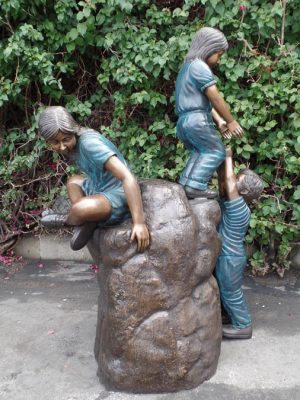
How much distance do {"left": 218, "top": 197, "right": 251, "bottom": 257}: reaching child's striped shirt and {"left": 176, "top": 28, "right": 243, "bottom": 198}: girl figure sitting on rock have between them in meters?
0.21

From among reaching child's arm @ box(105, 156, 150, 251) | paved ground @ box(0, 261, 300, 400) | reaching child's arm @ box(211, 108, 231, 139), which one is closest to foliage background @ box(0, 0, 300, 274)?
paved ground @ box(0, 261, 300, 400)

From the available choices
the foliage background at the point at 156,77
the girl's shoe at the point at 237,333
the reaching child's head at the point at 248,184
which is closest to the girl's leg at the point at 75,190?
the reaching child's head at the point at 248,184

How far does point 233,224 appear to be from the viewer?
10.7 ft

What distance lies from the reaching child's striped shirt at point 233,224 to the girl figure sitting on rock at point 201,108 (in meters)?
0.21

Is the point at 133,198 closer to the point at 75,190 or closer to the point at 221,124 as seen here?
the point at 75,190

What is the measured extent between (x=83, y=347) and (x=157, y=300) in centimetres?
95

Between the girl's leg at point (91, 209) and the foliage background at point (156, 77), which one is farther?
the foliage background at point (156, 77)

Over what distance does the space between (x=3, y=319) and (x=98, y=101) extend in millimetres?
2667

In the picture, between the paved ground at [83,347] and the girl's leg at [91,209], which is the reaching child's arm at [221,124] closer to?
the girl's leg at [91,209]

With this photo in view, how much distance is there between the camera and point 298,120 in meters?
4.36

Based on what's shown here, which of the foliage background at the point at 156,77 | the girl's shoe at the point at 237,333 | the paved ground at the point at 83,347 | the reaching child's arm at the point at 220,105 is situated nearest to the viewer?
the paved ground at the point at 83,347

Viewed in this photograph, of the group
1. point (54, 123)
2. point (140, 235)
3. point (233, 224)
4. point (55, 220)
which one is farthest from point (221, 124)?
point (55, 220)

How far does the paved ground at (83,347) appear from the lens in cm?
281

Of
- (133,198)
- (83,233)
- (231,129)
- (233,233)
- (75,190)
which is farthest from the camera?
(233,233)
